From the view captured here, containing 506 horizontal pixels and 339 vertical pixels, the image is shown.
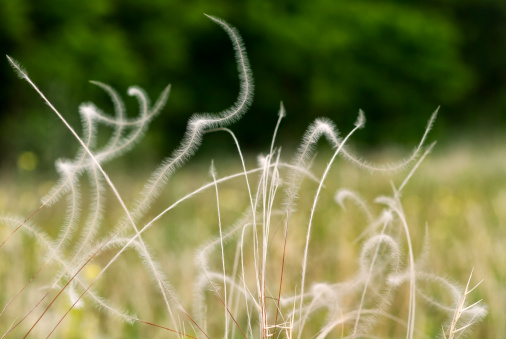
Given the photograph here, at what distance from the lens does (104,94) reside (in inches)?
559

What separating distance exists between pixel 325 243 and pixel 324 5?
15603 millimetres

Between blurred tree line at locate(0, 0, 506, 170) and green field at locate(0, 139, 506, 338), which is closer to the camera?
green field at locate(0, 139, 506, 338)

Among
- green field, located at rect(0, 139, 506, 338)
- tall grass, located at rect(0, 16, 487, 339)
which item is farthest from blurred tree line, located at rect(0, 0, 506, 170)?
tall grass, located at rect(0, 16, 487, 339)

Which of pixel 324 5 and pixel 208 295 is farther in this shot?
pixel 324 5

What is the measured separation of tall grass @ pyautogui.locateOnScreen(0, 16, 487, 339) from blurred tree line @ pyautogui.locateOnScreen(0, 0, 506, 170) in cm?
938

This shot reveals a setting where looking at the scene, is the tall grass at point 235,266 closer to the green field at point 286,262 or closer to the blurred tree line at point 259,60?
the green field at point 286,262

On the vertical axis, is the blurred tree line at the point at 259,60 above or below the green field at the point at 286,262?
below

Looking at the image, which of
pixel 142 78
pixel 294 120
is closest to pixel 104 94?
pixel 142 78

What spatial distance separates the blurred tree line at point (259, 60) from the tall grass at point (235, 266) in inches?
369

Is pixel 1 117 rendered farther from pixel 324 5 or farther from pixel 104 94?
pixel 324 5

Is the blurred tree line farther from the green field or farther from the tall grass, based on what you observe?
the tall grass

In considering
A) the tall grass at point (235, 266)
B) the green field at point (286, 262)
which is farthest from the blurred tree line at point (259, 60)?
the tall grass at point (235, 266)

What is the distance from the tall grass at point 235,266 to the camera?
35.8 inches

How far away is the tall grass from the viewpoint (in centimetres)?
91
